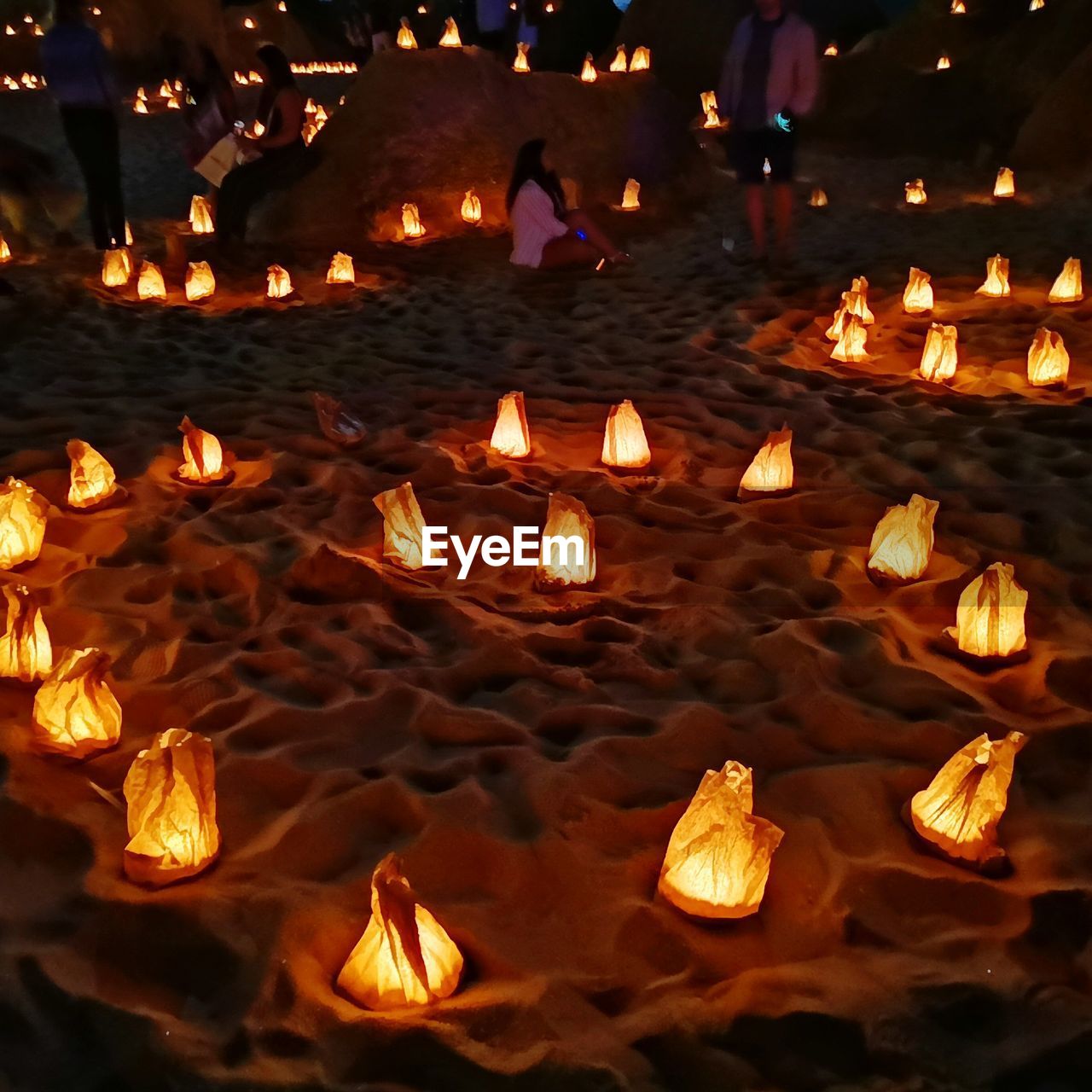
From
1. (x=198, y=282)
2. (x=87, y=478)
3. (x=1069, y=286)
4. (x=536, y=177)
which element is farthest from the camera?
(x=536, y=177)

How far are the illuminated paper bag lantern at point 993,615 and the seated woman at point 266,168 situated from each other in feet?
24.4

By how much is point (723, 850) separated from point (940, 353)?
155 inches

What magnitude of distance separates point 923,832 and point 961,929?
0.26 metres

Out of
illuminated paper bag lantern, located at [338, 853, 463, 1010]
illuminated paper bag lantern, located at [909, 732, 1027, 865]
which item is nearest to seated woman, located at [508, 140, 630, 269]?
illuminated paper bag lantern, located at [909, 732, 1027, 865]

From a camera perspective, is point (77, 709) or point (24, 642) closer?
point (77, 709)

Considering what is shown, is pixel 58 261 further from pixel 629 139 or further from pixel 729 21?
pixel 729 21

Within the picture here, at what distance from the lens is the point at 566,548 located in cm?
337

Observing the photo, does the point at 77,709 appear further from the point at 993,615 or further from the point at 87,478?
the point at 993,615

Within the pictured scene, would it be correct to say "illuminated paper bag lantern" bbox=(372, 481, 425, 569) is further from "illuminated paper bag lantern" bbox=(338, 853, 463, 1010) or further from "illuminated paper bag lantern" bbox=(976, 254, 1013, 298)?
"illuminated paper bag lantern" bbox=(976, 254, 1013, 298)

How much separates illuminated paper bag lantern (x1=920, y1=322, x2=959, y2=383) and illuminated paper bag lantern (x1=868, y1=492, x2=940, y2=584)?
6.77 ft

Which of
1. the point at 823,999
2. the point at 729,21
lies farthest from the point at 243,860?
the point at 729,21

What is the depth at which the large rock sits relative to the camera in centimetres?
853

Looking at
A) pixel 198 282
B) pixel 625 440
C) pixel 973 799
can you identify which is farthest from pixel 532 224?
pixel 973 799

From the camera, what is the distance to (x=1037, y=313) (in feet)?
19.7
